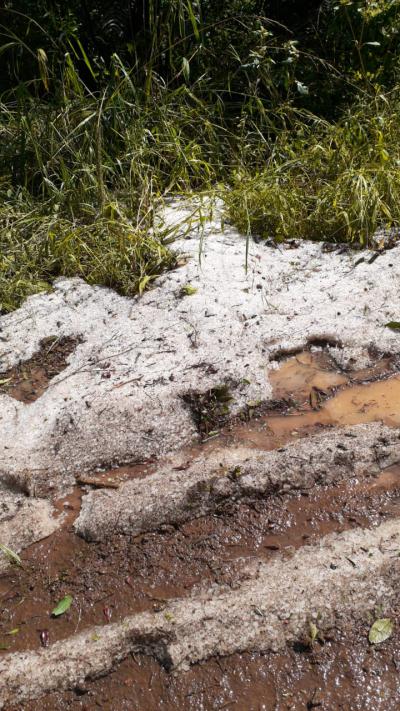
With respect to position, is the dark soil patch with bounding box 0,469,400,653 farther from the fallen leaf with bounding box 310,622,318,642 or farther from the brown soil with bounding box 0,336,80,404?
the brown soil with bounding box 0,336,80,404

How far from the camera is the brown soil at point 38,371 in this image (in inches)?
110

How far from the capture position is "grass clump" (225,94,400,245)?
3361 millimetres

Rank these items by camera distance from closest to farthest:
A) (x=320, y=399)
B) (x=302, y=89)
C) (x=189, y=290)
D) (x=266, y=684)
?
(x=266, y=684) → (x=320, y=399) → (x=189, y=290) → (x=302, y=89)

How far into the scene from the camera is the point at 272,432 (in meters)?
2.50

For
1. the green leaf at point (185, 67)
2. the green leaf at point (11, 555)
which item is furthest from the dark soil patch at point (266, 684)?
the green leaf at point (185, 67)

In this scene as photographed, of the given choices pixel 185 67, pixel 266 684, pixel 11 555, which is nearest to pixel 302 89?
pixel 185 67

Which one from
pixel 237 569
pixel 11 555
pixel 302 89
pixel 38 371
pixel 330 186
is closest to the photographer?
pixel 237 569

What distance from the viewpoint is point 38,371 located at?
9.46 ft

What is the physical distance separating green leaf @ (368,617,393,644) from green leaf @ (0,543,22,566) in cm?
114

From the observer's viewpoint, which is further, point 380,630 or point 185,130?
point 185,130

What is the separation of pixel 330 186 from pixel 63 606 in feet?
8.38

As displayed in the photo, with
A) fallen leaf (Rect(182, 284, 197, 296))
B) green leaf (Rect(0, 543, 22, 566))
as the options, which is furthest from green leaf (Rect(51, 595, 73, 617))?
fallen leaf (Rect(182, 284, 197, 296))

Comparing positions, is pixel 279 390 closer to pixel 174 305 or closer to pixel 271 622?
pixel 174 305

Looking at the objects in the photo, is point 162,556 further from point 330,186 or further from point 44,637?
point 330,186
